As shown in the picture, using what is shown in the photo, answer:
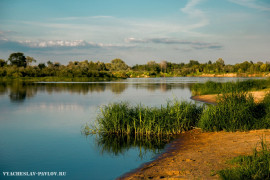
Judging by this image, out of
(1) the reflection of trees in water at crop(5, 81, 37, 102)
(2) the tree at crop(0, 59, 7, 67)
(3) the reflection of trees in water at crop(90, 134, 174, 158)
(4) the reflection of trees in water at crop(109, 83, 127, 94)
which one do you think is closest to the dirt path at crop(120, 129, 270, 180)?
(3) the reflection of trees in water at crop(90, 134, 174, 158)

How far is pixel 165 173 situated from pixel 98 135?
6032 millimetres

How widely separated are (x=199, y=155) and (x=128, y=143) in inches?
143

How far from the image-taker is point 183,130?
39.8 feet

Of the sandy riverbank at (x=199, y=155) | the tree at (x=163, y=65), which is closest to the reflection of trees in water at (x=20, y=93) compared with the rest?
the sandy riverbank at (x=199, y=155)

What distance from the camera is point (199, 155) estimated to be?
7.84 meters

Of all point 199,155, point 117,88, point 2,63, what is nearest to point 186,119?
point 199,155

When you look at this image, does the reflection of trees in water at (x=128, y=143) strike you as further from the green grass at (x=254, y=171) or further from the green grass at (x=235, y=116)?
the green grass at (x=254, y=171)

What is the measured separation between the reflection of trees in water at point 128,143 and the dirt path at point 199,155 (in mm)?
590

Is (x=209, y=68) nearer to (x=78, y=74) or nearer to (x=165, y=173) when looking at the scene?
(x=78, y=74)

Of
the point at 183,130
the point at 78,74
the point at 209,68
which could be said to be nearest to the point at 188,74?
the point at 209,68

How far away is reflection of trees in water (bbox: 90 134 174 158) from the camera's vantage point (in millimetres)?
9883

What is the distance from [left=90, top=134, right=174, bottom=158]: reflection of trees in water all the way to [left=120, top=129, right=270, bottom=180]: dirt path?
0.59m

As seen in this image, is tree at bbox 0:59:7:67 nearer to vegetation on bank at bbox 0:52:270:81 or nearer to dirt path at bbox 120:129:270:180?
vegetation on bank at bbox 0:52:270:81

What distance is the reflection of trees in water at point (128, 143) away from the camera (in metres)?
9.88
